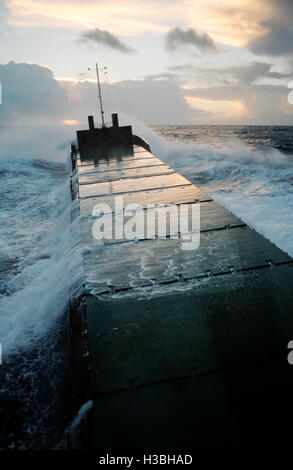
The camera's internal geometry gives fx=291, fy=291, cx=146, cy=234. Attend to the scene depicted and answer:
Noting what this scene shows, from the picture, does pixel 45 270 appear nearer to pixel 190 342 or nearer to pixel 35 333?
pixel 35 333

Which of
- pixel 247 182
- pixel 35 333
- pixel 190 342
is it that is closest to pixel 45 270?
pixel 35 333

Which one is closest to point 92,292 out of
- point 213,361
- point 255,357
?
point 213,361

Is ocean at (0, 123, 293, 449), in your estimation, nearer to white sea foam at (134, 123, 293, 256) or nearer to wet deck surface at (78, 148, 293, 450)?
white sea foam at (134, 123, 293, 256)

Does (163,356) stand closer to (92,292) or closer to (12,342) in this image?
(92,292)

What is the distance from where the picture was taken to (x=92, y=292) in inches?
150

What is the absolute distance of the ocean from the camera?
3.41 meters

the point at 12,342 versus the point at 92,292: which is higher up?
the point at 92,292

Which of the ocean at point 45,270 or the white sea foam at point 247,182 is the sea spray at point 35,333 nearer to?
the ocean at point 45,270

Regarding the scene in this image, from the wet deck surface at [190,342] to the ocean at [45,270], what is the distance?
103 cm

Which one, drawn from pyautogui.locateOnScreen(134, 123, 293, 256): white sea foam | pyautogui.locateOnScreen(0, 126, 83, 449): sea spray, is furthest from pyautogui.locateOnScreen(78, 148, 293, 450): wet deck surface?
pyautogui.locateOnScreen(134, 123, 293, 256): white sea foam

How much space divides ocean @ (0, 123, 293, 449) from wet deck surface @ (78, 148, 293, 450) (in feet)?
3.38

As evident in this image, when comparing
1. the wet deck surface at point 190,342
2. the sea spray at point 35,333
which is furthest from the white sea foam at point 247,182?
the sea spray at point 35,333
